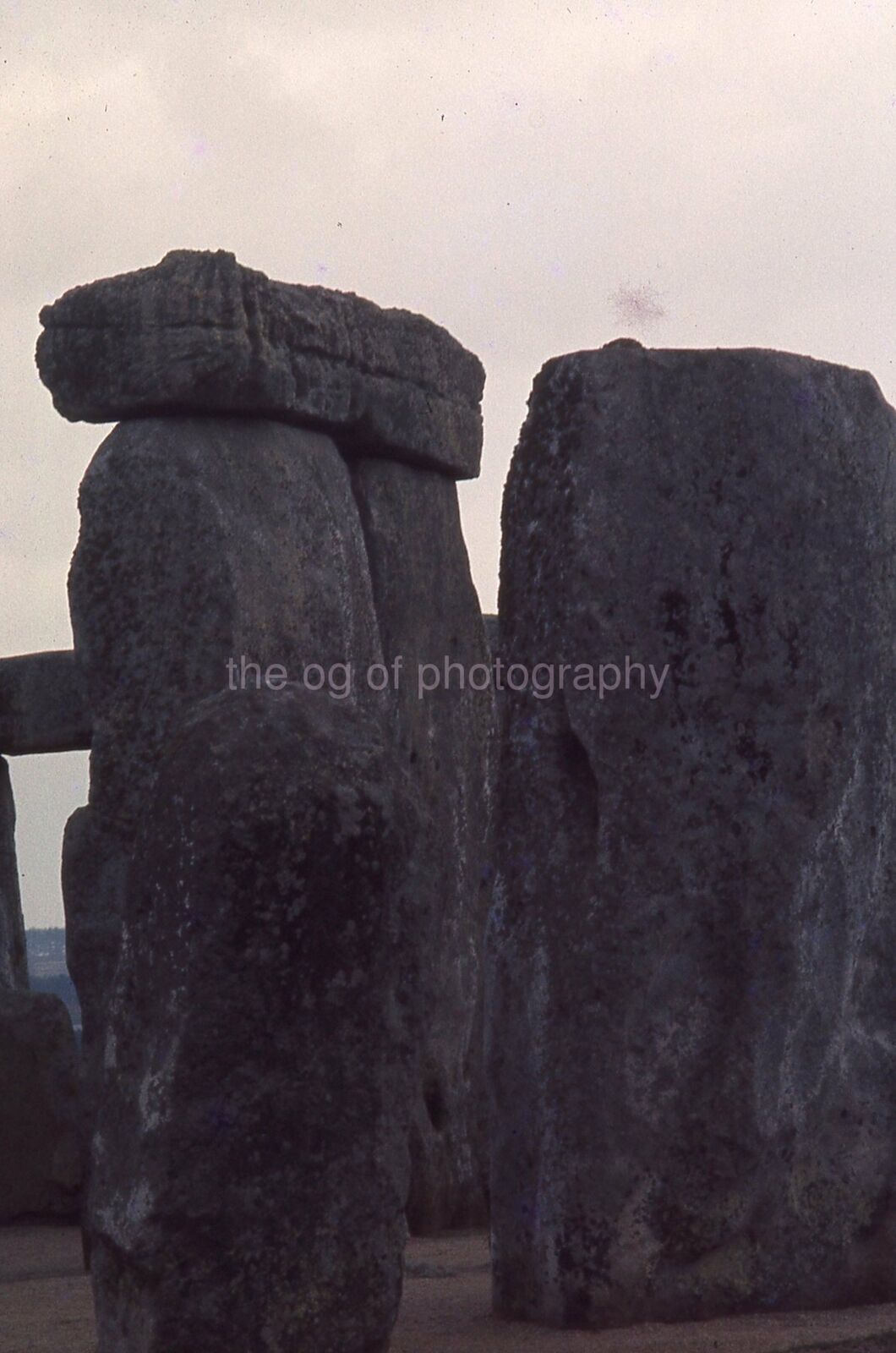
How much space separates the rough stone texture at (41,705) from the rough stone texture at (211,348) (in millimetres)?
3926

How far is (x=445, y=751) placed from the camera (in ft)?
31.0

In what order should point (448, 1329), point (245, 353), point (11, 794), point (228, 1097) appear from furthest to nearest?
point (11, 794) → point (245, 353) → point (448, 1329) → point (228, 1097)

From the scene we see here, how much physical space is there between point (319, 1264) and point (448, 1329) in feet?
3.33

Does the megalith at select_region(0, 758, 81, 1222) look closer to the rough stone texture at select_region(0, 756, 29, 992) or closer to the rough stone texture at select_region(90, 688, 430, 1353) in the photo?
the rough stone texture at select_region(0, 756, 29, 992)

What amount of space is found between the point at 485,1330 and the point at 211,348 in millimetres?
3630

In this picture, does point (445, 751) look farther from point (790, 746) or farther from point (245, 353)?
point (790, 746)

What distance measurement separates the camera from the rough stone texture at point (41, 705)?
1235 centimetres

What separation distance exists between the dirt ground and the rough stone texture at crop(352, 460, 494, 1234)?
6.48ft

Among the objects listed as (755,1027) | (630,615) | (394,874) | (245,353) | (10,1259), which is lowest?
(10,1259)

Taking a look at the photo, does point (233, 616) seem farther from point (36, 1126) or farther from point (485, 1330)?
point (36, 1126)

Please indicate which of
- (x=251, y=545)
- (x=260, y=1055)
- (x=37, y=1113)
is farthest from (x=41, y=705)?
(x=260, y=1055)

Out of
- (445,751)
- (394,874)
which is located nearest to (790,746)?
(394,874)

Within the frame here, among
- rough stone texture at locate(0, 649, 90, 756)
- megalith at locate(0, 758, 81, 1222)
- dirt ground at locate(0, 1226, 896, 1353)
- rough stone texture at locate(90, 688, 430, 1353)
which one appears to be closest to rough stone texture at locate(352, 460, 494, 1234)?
megalith at locate(0, 758, 81, 1222)

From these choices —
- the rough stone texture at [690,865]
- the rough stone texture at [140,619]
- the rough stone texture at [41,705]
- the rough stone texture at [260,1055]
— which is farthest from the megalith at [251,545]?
the rough stone texture at [41,705]
